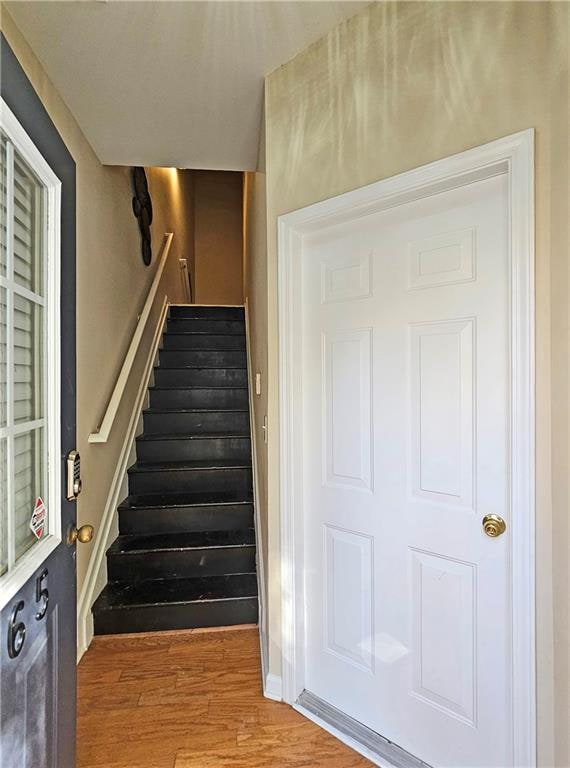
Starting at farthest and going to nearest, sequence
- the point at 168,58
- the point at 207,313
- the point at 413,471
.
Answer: the point at 207,313 → the point at 168,58 → the point at 413,471

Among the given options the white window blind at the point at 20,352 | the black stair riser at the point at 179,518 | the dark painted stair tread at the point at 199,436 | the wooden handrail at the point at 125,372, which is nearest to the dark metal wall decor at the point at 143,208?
the wooden handrail at the point at 125,372

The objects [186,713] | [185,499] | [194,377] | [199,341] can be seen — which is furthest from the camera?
[199,341]

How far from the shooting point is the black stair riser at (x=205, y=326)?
4.17 metres

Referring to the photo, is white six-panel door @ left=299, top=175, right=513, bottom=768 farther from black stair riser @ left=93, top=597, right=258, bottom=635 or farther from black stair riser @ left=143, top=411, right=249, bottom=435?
black stair riser @ left=143, top=411, right=249, bottom=435

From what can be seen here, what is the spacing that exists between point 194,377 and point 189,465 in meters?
0.97

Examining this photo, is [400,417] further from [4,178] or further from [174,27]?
[174,27]

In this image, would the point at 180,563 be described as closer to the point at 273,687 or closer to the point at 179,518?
the point at 179,518

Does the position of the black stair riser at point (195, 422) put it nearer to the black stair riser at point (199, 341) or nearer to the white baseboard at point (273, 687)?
the black stair riser at point (199, 341)

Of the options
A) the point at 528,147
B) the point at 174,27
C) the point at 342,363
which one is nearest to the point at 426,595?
the point at 342,363

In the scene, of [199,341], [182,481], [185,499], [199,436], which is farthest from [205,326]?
[185,499]

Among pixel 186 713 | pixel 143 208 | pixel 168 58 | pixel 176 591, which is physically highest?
pixel 143 208

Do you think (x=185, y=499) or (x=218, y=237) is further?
(x=218, y=237)

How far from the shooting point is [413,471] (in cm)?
143

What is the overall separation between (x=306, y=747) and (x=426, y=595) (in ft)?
2.34
